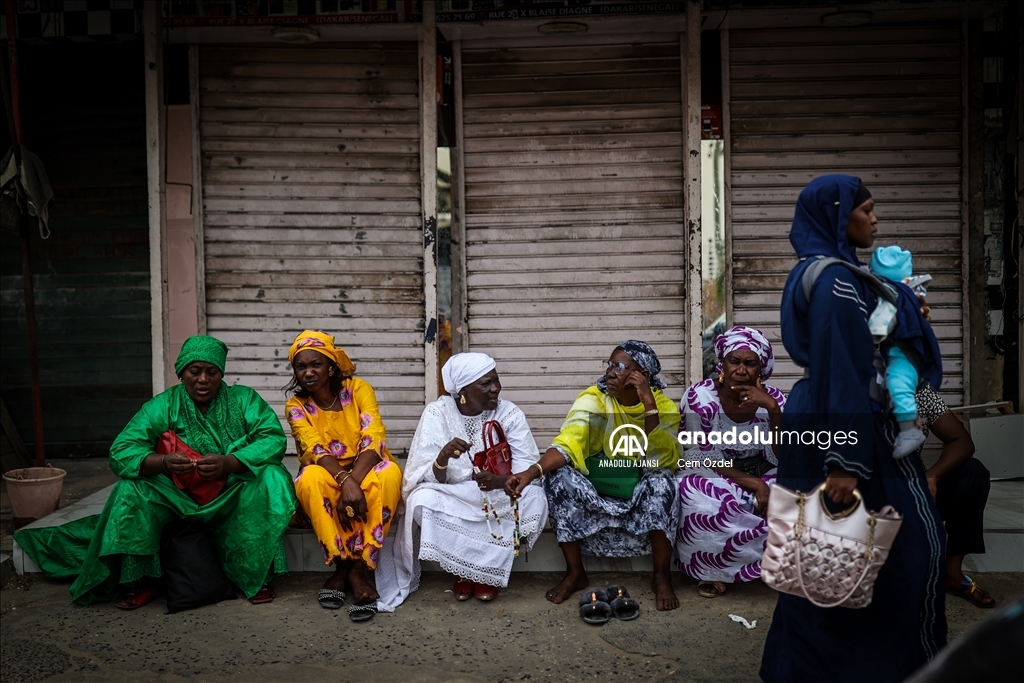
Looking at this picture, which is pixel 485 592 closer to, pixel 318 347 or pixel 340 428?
pixel 340 428

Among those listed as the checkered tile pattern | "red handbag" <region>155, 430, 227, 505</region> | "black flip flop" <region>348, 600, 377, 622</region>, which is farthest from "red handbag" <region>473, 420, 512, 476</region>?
the checkered tile pattern

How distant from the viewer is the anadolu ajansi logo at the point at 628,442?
4312 millimetres

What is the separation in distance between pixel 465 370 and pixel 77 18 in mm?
4079

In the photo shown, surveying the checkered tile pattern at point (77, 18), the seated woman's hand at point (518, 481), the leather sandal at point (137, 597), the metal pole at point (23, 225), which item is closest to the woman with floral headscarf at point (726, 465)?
the seated woman's hand at point (518, 481)

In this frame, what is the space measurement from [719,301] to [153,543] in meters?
3.95

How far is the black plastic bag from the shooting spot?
13.6ft

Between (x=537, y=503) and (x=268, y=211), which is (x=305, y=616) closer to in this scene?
(x=537, y=503)

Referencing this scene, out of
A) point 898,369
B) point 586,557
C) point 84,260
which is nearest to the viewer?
point 898,369

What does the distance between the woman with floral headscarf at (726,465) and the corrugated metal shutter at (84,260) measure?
4.64 meters

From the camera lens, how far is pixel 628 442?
433 cm

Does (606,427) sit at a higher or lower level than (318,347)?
lower

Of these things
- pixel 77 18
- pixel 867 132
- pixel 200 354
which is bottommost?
pixel 200 354

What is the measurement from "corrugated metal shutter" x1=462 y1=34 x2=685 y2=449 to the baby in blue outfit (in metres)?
3.43
